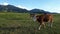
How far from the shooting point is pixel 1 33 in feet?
60.3

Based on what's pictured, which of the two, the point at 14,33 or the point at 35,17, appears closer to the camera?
the point at 14,33

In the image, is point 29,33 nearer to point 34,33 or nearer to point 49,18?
point 34,33

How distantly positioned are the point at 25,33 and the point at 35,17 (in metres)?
5.28

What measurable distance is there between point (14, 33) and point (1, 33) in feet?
4.54

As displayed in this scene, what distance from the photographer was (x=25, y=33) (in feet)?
59.8

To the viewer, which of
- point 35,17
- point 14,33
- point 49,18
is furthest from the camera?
point 49,18

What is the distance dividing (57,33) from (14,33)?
444 cm

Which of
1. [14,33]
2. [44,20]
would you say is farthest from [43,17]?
[14,33]

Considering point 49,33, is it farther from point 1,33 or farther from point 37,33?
point 1,33

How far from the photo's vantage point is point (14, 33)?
17938mm

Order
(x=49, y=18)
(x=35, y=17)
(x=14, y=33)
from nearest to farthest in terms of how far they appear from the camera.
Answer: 1. (x=14, y=33)
2. (x=35, y=17)
3. (x=49, y=18)

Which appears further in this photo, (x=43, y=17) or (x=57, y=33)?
(x=43, y=17)

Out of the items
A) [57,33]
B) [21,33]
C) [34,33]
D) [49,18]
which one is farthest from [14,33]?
[49,18]

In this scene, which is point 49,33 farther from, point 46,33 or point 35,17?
point 35,17
